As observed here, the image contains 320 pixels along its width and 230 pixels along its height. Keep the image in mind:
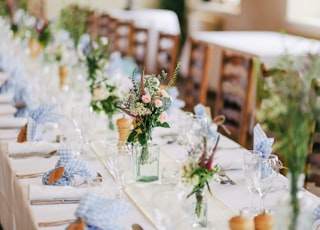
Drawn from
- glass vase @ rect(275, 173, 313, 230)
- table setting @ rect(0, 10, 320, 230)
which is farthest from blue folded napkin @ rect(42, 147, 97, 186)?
glass vase @ rect(275, 173, 313, 230)

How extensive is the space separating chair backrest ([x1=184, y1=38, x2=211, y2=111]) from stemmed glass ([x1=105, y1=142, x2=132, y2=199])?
223cm

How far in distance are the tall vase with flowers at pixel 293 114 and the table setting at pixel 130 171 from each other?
0.09 m

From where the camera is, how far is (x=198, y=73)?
446 centimetres

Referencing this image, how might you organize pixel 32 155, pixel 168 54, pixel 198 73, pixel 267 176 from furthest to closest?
pixel 168 54 → pixel 198 73 → pixel 32 155 → pixel 267 176

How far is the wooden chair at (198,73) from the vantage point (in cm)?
439

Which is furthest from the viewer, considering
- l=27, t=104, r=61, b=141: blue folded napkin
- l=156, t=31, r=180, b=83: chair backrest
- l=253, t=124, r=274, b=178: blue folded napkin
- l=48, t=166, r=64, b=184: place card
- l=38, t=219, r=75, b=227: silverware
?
l=156, t=31, r=180, b=83: chair backrest

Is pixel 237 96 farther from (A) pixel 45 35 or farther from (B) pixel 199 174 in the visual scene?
(B) pixel 199 174

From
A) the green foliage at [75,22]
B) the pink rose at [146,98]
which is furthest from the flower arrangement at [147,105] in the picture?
the green foliage at [75,22]

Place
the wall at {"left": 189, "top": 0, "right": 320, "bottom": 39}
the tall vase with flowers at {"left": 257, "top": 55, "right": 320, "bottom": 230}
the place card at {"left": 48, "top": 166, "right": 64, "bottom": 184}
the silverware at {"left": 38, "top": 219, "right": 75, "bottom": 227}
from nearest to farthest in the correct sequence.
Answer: the tall vase with flowers at {"left": 257, "top": 55, "right": 320, "bottom": 230}
the silverware at {"left": 38, "top": 219, "right": 75, "bottom": 227}
the place card at {"left": 48, "top": 166, "right": 64, "bottom": 184}
the wall at {"left": 189, "top": 0, "right": 320, "bottom": 39}

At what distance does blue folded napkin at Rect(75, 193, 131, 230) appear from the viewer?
1.67 meters

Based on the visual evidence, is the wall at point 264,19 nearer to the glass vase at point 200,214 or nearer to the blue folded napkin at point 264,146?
the blue folded napkin at point 264,146

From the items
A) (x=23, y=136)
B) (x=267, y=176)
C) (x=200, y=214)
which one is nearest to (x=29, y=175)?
(x=23, y=136)

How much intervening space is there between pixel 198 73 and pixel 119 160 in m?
2.44

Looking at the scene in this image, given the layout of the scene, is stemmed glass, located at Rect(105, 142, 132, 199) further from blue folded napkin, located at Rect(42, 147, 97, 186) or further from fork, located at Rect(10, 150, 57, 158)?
fork, located at Rect(10, 150, 57, 158)
